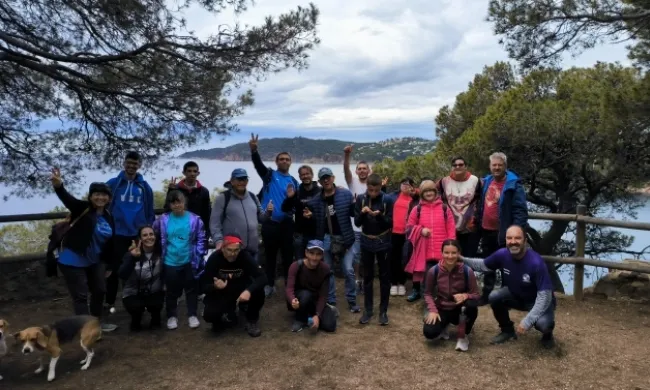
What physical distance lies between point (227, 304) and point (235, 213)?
3.00 ft

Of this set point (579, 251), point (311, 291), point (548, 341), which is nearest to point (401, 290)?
point (311, 291)

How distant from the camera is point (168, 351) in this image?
4.14m

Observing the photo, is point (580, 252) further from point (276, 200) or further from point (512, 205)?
point (276, 200)

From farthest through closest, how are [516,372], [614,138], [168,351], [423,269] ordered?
1. [614,138]
2. [423,269]
3. [168,351]
4. [516,372]

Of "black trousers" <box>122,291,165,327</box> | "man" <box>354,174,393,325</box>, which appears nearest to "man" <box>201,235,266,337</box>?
"black trousers" <box>122,291,165,327</box>

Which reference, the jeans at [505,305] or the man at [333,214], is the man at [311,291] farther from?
the jeans at [505,305]

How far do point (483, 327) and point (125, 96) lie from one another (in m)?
4.80

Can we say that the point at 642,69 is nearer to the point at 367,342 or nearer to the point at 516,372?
the point at 516,372

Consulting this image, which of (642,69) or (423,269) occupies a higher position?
(642,69)

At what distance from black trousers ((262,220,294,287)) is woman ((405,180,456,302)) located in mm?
1362

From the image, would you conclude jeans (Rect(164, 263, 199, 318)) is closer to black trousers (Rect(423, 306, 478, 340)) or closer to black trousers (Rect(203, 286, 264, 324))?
black trousers (Rect(203, 286, 264, 324))

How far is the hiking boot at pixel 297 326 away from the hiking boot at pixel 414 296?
1.40 meters

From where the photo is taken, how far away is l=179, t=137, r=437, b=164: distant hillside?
5.73m

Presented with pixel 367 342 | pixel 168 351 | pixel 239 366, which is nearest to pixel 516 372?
pixel 367 342
